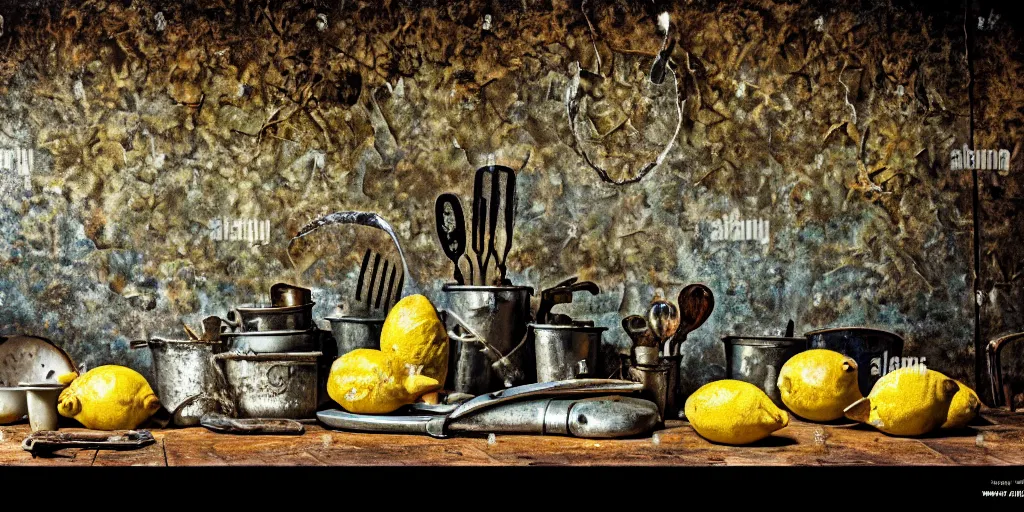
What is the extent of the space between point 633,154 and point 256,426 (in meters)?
0.96

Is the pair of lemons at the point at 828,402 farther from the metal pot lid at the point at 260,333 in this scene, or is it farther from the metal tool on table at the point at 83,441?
the metal tool on table at the point at 83,441

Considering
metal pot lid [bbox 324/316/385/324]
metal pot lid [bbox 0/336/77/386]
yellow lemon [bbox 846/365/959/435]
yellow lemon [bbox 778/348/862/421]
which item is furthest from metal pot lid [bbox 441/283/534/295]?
metal pot lid [bbox 0/336/77/386]

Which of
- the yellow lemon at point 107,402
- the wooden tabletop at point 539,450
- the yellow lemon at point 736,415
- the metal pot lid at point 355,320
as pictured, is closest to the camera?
the wooden tabletop at point 539,450

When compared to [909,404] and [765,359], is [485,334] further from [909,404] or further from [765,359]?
[909,404]

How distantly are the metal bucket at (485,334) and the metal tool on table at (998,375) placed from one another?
966 mm

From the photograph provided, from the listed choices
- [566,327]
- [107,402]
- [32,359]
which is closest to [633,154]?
[566,327]

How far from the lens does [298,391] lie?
1.60 metres

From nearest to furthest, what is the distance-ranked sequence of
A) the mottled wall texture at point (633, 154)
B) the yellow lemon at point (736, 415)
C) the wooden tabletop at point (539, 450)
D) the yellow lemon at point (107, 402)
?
1. the wooden tabletop at point (539, 450)
2. the yellow lemon at point (736, 415)
3. the yellow lemon at point (107, 402)
4. the mottled wall texture at point (633, 154)

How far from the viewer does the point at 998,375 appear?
1.89 m

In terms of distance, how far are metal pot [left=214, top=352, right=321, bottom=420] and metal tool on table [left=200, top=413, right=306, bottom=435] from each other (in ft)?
0.14

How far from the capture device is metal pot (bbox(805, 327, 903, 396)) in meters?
1.88

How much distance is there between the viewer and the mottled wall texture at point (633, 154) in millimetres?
1936

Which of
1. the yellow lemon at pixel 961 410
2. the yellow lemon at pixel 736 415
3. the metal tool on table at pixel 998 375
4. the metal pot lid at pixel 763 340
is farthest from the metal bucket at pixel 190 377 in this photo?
the metal tool on table at pixel 998 375
